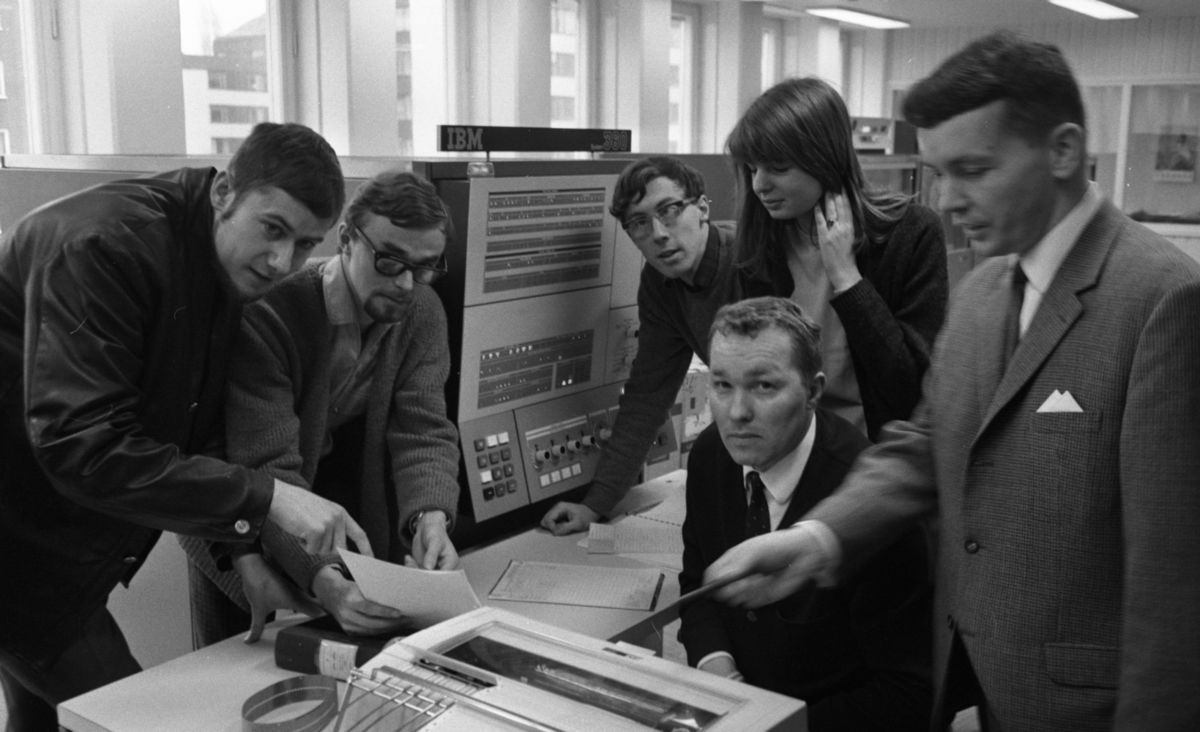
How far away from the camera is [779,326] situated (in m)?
1.72

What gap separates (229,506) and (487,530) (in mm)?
886

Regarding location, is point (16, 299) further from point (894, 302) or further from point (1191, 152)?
point (1191, 152)

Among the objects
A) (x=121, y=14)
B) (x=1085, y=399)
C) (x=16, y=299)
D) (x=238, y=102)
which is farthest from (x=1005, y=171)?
(x=238, y=102)

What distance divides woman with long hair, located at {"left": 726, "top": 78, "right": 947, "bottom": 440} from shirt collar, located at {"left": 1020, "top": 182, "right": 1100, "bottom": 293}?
2.31 feet

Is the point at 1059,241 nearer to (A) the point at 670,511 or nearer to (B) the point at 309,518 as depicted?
(B) the point at 309,518

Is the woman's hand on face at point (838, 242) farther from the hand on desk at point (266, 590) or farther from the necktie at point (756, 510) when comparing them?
the hand on desk at point (266, 590)

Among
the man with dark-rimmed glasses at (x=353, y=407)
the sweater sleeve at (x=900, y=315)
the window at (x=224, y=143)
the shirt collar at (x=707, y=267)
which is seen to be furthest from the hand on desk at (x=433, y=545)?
the window at (x=224, y=143)

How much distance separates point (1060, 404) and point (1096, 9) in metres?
8.56

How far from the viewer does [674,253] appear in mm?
2107

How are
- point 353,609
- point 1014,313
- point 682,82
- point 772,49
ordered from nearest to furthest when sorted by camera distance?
point 1014,313 → point 353,609 → point 682,82 → point 772,49

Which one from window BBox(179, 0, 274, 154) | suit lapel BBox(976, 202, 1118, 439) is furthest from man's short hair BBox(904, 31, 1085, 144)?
window BBox(179, 0, 274, 154)

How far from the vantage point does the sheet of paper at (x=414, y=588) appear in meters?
1.46

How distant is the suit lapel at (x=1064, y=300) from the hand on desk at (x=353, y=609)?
89cm

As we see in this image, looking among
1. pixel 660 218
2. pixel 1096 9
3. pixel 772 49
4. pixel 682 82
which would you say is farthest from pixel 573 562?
pixel 772 49
